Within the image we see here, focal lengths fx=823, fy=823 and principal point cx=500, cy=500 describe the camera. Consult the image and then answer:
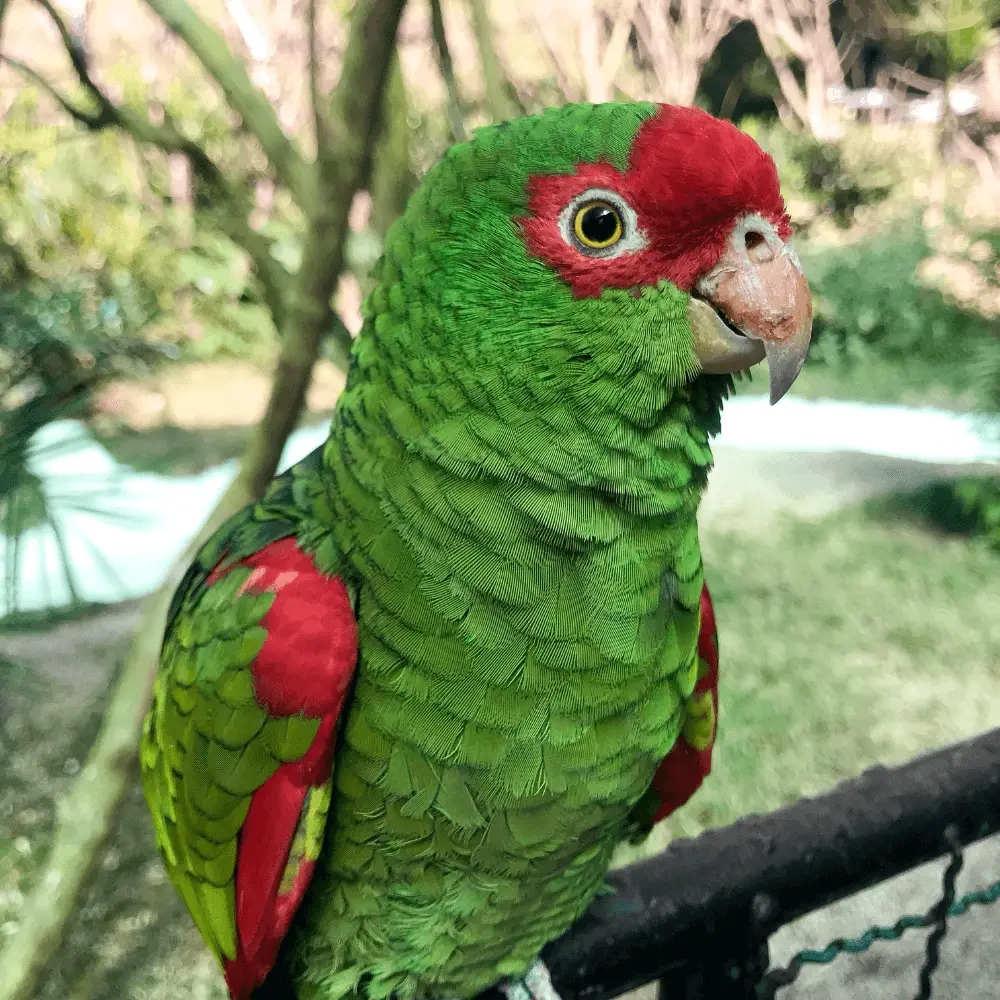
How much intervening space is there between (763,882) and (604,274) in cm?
40

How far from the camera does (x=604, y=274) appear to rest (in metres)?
0.44

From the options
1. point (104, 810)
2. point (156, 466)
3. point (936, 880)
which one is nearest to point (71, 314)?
point (156, 466)

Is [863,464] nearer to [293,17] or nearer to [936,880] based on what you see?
[936,880]

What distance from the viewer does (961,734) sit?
181 centimetres

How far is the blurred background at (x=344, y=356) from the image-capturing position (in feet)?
3.05

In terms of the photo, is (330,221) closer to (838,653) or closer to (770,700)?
(770,700)

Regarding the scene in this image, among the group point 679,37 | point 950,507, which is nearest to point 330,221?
point 950,507

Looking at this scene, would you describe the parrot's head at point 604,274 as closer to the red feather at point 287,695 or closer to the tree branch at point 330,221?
the red feather at point 287,695

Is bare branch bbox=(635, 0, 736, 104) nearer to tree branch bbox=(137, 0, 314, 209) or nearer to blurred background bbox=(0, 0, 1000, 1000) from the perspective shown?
blurred background bbox=(0, 0, 1000, 1000)

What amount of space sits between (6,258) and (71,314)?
2.96 ft

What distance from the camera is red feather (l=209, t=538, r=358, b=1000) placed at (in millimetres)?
483

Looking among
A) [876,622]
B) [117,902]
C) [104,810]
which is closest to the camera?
[104,810]

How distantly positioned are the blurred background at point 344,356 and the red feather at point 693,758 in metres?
0.46

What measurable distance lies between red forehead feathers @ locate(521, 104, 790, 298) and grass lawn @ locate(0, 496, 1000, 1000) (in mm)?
656
